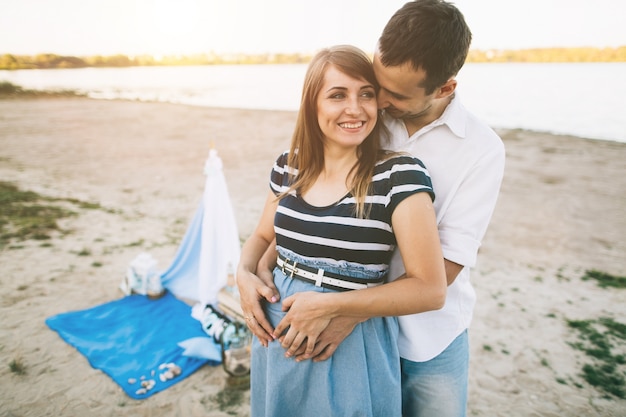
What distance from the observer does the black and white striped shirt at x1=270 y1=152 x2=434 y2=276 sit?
1428 millimetres

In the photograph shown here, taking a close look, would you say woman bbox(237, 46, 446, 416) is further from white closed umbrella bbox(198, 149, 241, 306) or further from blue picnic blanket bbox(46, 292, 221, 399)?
white closed umbrella bbox(198, 149, 241, 306)

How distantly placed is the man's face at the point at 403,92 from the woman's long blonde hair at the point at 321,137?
0.07 m

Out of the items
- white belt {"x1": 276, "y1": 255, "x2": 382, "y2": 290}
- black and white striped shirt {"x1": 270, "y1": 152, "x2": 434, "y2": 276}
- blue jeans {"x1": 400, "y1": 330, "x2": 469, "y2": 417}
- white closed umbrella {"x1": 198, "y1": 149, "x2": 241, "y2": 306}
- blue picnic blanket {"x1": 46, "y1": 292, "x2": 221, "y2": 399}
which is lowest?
blue picnic blanket {"x1": 46, "y1": 292, "x2": 221, "y2": 399}

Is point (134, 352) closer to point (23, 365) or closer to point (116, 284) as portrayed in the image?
point (23, 365)

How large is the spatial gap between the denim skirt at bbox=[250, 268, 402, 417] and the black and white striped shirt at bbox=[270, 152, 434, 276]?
0.17 meters

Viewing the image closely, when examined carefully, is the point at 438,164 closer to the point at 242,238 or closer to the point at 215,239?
Answer: the point at 215,239

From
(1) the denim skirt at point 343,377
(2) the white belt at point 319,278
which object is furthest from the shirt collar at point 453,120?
(1) the denim skirt at point 343,377

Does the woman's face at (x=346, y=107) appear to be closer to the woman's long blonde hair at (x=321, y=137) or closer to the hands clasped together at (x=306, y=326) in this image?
the woman's long blonde hair at (x=321, y=137)

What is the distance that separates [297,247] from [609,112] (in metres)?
30.6

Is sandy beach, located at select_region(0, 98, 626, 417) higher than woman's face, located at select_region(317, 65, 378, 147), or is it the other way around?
woman's face, located at select_region(317, 65, 378, 147)

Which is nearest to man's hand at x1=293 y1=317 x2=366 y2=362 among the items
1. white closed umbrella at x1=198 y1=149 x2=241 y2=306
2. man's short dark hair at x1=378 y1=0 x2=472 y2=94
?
man's short dark hair at x1=378 y1=0 x2=472 y2=94

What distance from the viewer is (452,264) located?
1.51m

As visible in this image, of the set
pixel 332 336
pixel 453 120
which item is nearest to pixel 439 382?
pixel 332 336

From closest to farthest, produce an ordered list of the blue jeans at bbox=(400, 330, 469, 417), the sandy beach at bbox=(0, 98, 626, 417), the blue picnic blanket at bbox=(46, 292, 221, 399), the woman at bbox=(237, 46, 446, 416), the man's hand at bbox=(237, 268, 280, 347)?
the woman at bbox=(237, 46, 446, 416), the man's hand at bbox=(237, 268, 280, 347), the blue jeans at bbox=(400, 330, 469, 417), the sandy beach at bbox=(0, 98, 626, 417), the blue picnic blanket at bbox=(46, 292, 221, 399)
